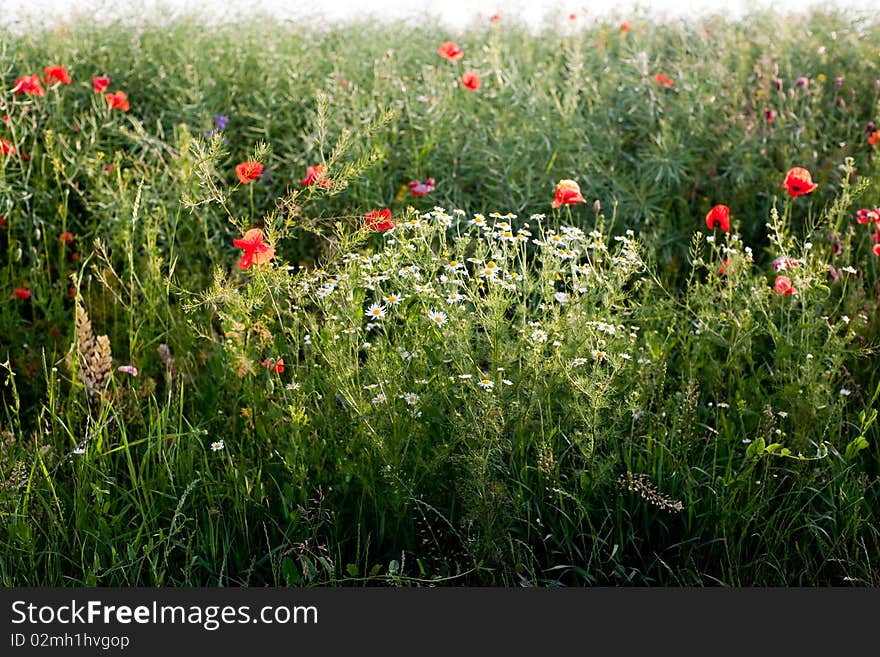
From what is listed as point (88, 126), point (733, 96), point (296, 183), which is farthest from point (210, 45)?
point (733, 96)

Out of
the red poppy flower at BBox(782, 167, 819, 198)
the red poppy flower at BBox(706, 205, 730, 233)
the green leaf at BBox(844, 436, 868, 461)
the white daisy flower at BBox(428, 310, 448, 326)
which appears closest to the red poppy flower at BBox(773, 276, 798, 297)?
the red poppy flower at BBox(706, 205, 730, 233)

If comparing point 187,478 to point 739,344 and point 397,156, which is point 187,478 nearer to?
point 739,344

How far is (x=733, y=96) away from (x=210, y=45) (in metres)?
2.74

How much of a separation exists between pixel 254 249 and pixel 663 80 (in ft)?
10.0

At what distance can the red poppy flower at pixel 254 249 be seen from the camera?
7.91 feet

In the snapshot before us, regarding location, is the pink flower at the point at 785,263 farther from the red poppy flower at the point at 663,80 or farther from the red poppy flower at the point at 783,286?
the red poppy flower at the point at 663,80

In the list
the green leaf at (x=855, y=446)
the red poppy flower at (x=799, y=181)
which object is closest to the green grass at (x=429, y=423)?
the green leaf at (x=855, y=446)

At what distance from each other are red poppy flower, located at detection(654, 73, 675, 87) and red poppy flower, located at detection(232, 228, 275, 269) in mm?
2950

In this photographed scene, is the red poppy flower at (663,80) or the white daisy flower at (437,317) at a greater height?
the red poppy flower at (663,80)

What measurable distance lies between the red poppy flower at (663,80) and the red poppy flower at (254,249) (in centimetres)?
295

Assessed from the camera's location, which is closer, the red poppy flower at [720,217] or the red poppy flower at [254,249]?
the red poppy flower at [254,249]

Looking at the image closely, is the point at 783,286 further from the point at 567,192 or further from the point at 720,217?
the point at 567,192

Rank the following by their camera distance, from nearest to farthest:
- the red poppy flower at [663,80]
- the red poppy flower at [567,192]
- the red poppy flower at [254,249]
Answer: the red poppy flower at [254,249] < the red poppy flower at [567,192] < the red poppy flower at [663,80]

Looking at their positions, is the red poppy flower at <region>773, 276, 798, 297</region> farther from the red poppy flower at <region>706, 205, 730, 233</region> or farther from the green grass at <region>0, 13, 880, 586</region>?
the red poppy flower at <region>706, 205, 730, 233</region>
